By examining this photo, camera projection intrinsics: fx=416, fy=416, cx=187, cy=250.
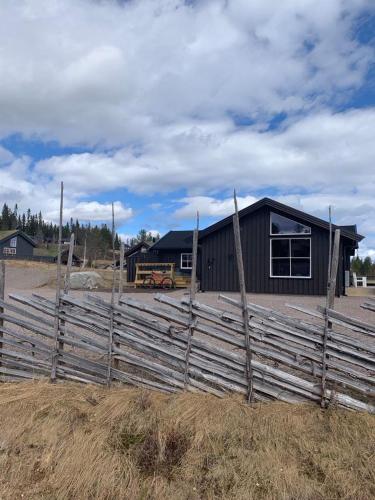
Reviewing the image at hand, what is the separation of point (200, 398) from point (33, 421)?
162 cm

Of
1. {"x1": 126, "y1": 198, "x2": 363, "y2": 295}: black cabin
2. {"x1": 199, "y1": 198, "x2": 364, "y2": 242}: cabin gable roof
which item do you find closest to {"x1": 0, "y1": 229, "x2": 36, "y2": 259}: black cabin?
{"x1": 126, "y1": 198, "x2": 363, "y2": 295}: black cabin

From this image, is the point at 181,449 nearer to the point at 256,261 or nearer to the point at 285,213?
the point at 256,261

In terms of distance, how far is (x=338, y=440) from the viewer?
11.3 feet

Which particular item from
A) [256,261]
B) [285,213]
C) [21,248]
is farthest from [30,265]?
[285,213]

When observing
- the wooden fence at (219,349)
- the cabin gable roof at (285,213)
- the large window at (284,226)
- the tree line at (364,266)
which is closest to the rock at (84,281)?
the cabin gable roof at (285,213)

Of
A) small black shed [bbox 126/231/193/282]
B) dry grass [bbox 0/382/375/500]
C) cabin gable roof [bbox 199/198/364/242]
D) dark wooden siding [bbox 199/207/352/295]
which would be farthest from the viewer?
→ small black shed [bbox 126/231/193/282]

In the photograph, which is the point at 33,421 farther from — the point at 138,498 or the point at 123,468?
the point at 138,498

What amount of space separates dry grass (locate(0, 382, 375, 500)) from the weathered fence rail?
22 centimetres

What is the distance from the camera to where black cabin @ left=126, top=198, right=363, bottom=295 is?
16.3 metres

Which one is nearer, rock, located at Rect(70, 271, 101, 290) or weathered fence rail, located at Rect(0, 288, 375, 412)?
weathered fence rail, located at Rect(0, 288, 375, 412)

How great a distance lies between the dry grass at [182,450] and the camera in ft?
10.2

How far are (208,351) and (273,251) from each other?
1318 cm

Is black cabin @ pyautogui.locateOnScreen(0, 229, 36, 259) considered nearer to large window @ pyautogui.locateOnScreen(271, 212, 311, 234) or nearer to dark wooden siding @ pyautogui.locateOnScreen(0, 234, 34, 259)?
dark wooden siding @ pyautogui.locateOnScreen(0, 234, 34, 259)

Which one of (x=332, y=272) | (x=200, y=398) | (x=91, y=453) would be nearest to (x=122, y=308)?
(x=200, y=398)
